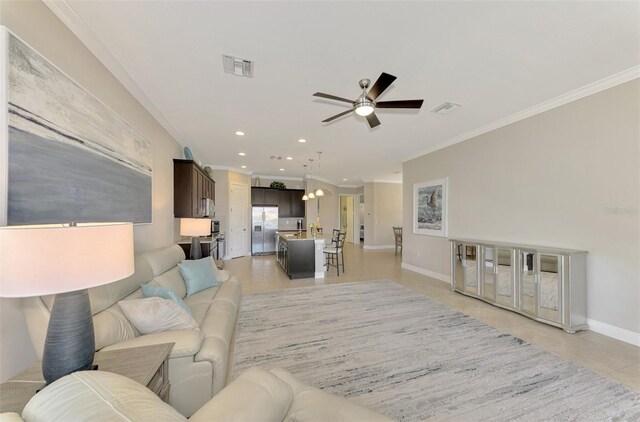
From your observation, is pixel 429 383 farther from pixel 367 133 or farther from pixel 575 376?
pixel 367 133

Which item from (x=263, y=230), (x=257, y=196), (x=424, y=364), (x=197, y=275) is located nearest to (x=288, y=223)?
(x=263, y=230)

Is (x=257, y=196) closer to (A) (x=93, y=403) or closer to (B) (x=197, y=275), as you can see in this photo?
(B) (x=197, y=275)

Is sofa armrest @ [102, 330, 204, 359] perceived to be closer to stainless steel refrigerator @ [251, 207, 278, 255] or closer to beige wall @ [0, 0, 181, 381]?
beige wall @ [0, 0, 181, 381]

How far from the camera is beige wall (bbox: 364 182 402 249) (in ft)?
31.1

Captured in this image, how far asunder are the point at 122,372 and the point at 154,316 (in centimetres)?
60

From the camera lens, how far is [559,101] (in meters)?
3.16

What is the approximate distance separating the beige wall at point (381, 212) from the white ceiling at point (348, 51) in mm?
5742

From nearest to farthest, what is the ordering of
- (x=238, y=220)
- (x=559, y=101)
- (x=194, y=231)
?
(x=559, y=101) < (x=194, y=231) < (x=238, y=220)

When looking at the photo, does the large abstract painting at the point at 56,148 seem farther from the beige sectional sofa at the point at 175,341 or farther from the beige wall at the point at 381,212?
the beige wall at the point at 381,212

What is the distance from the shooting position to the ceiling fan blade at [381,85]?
205 centimetres

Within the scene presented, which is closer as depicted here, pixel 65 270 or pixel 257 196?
pixel 65 270

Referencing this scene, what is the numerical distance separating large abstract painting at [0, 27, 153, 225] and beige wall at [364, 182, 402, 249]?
8.00 meters

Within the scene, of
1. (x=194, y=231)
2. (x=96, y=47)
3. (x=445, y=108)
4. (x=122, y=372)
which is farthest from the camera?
(x=194, y=231)

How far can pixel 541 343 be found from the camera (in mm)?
2631
